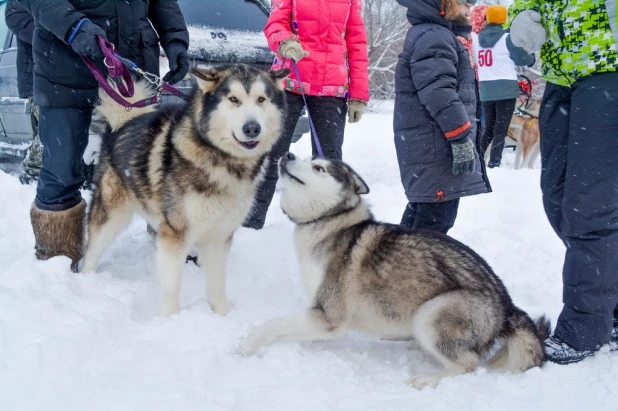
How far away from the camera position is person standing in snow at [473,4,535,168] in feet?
22.4

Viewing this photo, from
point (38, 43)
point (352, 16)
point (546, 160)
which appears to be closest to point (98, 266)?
point (38, 43)

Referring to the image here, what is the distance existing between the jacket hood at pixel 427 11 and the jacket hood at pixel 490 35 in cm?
473

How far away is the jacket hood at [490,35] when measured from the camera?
282 inches

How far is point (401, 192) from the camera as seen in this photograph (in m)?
6.13

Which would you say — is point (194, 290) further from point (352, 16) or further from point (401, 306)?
point (352, 16)

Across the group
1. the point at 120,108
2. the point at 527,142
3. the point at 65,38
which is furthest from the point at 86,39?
the point at 527,142

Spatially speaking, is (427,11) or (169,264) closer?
(169,264)

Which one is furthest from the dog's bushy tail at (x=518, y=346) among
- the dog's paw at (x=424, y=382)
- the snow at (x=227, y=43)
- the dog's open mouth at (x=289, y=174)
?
the snow at (x=227, y=43)

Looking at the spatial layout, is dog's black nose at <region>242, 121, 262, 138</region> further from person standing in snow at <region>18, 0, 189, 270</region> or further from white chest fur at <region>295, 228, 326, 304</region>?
person standing in snow at <region>18, 0, 189, 270</region>

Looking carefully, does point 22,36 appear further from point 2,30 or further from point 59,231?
point 2,30

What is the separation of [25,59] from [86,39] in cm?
242

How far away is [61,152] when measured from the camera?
9.82 feet

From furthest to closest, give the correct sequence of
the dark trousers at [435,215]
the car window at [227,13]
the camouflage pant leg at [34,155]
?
the camouflage pant leg at [34,155] < the car window at [227,13] < the dark trousers at [435,215]

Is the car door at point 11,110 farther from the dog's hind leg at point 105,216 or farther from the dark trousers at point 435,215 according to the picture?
the dark trousers at point 435,215
